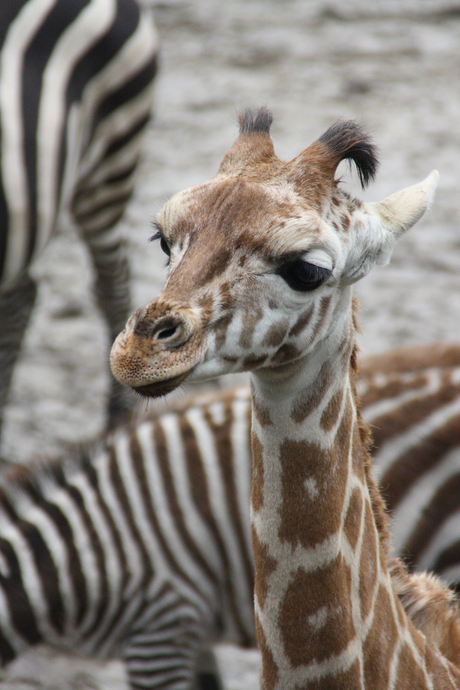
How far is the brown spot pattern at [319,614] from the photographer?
2.01 meters

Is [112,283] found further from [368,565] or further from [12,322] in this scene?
[368,565]

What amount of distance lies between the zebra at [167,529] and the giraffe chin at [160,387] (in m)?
1.78

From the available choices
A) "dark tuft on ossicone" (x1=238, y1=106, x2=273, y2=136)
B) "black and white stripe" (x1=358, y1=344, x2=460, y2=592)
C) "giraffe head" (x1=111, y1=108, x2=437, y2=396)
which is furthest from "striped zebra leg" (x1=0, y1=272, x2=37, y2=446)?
"giraffe head" (x1=111, y1=108, x2=437, y2=396)

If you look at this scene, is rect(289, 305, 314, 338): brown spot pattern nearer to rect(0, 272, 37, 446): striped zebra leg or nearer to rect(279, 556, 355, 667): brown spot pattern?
rect(279, 556, 355, 667): brown spot pattern

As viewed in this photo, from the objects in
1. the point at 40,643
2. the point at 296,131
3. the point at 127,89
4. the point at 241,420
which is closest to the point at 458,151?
the point at 296,131

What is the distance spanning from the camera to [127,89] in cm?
480

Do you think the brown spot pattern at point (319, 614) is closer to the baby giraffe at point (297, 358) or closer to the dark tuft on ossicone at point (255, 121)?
the baby giraffe at point (297, 358)

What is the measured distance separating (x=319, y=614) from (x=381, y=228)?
1.03 m

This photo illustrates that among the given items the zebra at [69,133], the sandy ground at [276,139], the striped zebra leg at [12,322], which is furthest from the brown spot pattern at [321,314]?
the striped zebra leg at [12,322]

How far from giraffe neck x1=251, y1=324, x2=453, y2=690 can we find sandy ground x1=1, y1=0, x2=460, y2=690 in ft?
7.54

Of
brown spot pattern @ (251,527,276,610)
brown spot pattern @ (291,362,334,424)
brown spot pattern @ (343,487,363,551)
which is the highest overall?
brown spot pattern @ (291,362,334,424)

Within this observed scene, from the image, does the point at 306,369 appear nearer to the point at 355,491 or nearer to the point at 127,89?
the point at 355,491

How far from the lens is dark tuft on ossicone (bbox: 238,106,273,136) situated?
2189 mm

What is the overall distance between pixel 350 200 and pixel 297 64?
7.94m
